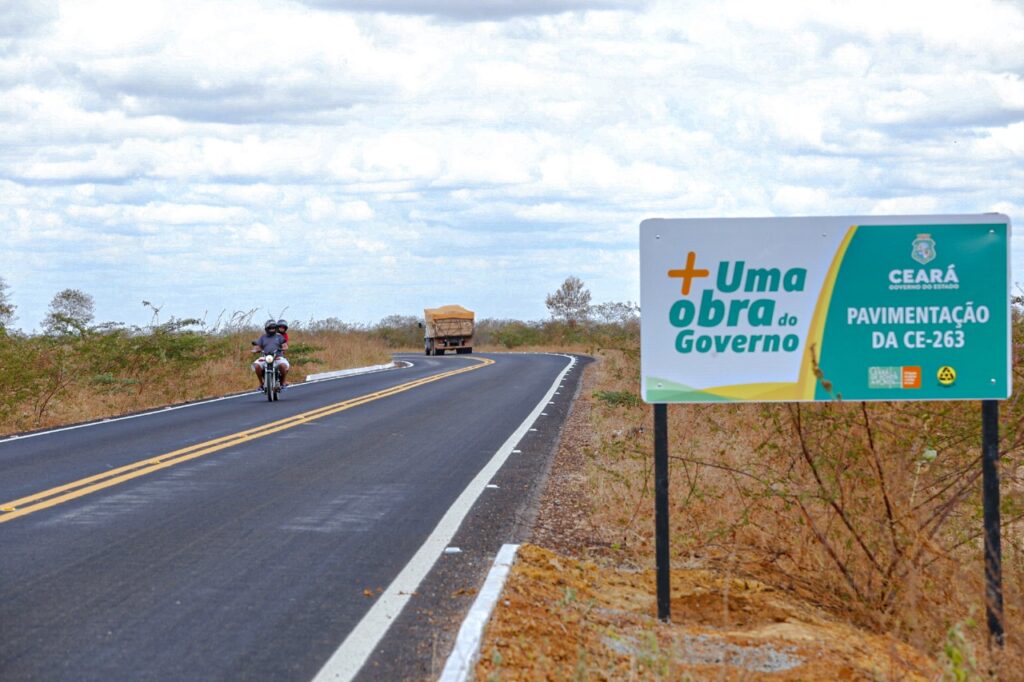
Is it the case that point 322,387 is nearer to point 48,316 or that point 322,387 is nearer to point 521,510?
point 48,316

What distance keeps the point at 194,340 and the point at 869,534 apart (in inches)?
932

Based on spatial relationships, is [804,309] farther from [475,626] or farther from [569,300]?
[569,300]

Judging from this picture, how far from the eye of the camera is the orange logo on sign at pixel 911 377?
631 centimetres

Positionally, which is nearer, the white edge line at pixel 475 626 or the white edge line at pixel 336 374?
the white edge line at pixel 475 626

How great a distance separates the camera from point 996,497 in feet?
20.3

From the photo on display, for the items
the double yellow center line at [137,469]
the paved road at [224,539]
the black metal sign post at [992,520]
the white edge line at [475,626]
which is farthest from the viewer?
the double yellow center line at [137,469]

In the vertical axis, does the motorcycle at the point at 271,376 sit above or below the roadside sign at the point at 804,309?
below

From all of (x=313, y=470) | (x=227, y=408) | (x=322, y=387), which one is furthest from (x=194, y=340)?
(x=313, y=470)

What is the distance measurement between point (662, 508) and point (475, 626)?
4.36 feet

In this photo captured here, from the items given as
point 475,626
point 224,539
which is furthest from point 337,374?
point 475,626

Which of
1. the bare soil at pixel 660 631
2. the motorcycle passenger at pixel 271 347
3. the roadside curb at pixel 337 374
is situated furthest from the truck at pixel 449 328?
the bare soil at pixel 660 631

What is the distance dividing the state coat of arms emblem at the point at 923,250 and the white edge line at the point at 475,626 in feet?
9.93

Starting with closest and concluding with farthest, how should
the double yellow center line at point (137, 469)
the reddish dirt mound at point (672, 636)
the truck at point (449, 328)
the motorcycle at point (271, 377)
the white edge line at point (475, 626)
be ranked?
1. the white edge line at point (475, 626)
2. the reddish dirt mound at point (672, 636)
3. the double yellow center line at point (137, 469)
4. the motorcycle at point (271, 377)
5. the truck at point (449, 328)

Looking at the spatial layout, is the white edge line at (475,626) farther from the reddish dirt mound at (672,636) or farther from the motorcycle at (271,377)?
the motorcycle at (271,377)
